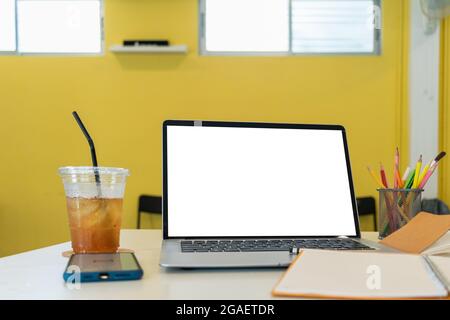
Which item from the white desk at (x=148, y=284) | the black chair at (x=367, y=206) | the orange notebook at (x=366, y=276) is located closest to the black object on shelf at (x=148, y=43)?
the black chair at (x=367, y=206)

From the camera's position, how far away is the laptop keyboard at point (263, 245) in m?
0.89

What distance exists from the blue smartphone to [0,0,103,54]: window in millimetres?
2654

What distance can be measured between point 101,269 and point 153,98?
2.54 meters

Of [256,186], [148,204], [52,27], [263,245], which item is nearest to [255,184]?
[256,186]

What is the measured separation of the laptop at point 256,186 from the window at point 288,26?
217 cm

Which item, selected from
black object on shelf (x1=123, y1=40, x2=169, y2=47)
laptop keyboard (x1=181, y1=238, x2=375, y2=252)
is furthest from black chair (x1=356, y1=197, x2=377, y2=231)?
laptop keyboard (x1=181, y1=238, x2=375, y2=252)

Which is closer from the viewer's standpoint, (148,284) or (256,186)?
(148,284)

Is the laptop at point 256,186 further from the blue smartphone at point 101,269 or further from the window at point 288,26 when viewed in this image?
the window at point 288,26

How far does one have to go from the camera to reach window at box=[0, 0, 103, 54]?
10.6 ft

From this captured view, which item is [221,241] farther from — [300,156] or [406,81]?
[406,81]

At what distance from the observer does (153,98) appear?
319cm

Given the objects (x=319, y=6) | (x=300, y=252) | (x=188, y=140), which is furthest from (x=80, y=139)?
(x=300, y=252)

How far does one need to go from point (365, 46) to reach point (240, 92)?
0.86m

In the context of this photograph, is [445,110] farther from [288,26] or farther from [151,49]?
[151,49]
